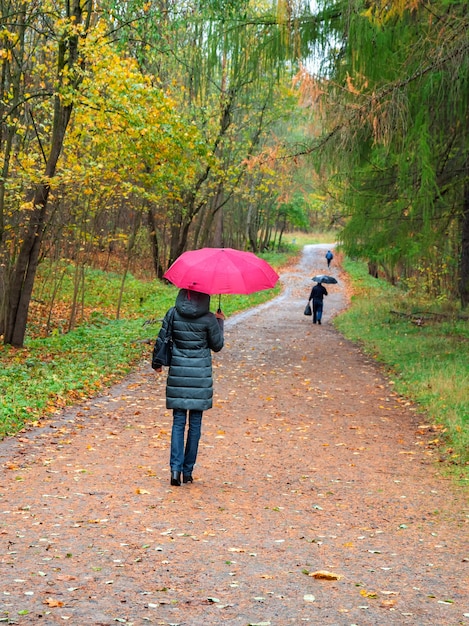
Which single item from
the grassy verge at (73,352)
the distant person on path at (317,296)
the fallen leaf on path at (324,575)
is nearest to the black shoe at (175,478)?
the fallen leaf on path at (324,575)

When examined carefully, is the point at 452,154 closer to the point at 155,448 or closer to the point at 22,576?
the point at 155,448

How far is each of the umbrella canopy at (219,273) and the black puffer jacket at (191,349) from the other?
0.59ft

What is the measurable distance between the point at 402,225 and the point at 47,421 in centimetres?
926

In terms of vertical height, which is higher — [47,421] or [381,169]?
[381,169]

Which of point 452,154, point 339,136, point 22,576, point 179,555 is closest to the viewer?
point 22,576

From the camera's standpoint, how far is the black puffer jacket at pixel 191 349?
22.7 feet

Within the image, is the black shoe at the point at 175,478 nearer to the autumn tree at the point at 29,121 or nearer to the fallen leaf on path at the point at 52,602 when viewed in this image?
the fallen leaf on path at the point at 52,602

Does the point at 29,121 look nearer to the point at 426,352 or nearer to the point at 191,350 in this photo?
the point at 426,352

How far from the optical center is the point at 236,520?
20.4 feet

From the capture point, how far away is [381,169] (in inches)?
569

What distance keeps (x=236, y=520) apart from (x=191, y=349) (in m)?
1.63

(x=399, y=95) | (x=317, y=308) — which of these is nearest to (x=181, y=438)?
(x=399, y=95)

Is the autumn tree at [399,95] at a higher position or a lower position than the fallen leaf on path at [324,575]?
higher

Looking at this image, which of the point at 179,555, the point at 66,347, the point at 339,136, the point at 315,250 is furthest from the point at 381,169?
the point at 315,250
